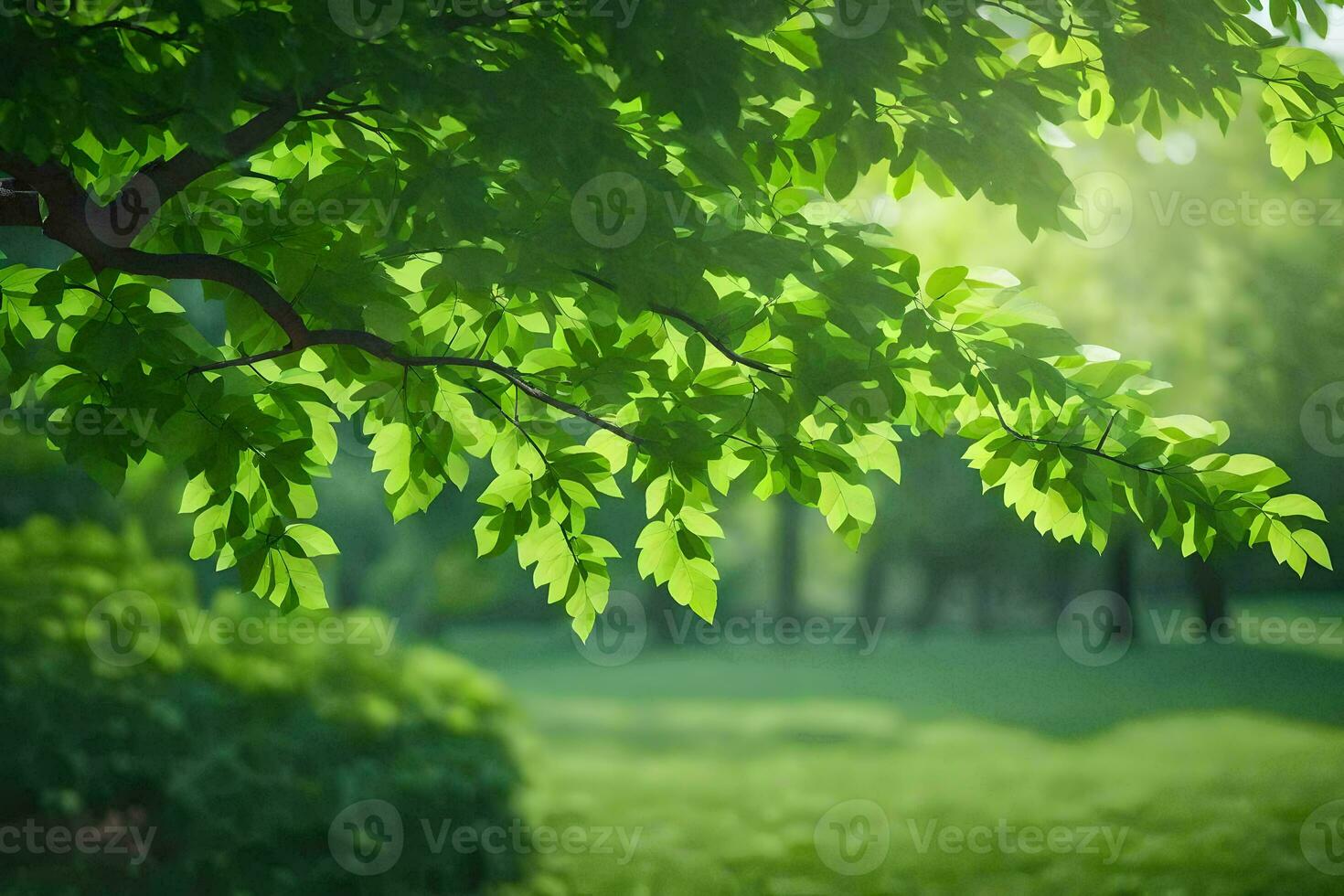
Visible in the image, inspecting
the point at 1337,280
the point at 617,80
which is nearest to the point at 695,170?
the point at 617,80

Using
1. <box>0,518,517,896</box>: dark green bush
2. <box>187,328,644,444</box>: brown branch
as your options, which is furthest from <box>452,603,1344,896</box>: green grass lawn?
<box>187,328,644,444</box>: brown branch

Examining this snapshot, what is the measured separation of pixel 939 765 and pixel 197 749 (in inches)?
470

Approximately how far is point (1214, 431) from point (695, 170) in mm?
2149

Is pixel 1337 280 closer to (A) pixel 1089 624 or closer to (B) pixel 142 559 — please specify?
(A) pixel 1089 624

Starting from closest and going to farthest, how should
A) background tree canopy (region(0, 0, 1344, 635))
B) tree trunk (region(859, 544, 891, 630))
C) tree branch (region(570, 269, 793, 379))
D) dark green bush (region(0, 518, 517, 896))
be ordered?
background tree canopy (region(0, 0, 1344, 635))
tree branch (region(570, 269, 793, 379))
dark green bush (region(0, 518, 517, 896))
tree trunk (region(859, 544, 891, 630))

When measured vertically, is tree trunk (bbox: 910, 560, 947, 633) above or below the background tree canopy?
below

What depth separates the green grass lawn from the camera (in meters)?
12.1

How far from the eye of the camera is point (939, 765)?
18.0m

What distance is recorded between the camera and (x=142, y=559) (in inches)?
413

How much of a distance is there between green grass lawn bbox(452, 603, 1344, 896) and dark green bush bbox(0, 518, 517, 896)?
95 cm

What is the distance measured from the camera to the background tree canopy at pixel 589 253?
3.64 metres

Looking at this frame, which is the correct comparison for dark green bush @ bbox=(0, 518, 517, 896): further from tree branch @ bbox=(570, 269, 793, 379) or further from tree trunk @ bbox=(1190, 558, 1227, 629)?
tree trunk @ bbox=(1190, 558, 1227, 629)

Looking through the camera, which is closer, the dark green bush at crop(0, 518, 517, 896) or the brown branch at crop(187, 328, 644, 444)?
the brown branch at crop(187, 328, 644, 444)

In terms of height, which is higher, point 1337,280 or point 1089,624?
point 1337,280
